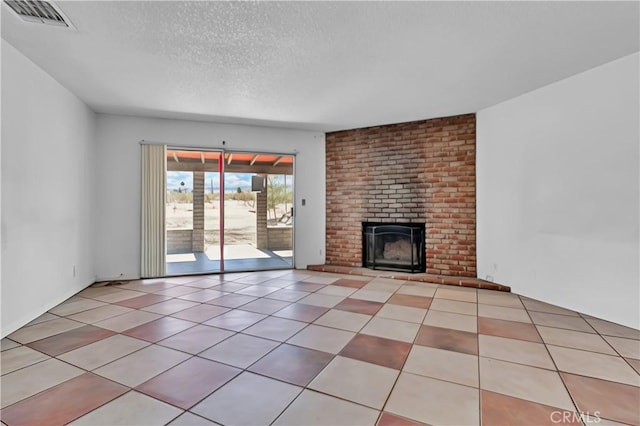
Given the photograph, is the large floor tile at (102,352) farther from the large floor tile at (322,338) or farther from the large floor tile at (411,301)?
the large floor tile at (411,301)

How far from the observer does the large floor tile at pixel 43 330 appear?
2631 millimetres

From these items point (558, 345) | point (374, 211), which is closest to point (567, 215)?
point (558, 345)

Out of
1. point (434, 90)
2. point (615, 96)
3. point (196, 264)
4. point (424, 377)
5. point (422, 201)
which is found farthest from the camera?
point (196, 264)

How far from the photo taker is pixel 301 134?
562 centimetres

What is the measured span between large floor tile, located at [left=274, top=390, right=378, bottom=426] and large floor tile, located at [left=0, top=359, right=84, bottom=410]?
60.6 inches

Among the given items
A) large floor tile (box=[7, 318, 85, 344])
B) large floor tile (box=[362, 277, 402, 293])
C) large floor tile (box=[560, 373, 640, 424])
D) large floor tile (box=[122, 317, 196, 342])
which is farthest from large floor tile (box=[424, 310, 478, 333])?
large floor tile (box=[7, 318, 85, 344])

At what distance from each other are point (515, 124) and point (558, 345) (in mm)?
2818

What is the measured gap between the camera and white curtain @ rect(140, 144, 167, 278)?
4.80m

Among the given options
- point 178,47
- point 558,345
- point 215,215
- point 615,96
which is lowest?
point 558,345

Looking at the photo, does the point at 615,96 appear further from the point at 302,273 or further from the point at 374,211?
the point at 302,273

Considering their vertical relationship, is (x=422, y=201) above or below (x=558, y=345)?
above

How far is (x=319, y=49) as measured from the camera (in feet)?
9.03

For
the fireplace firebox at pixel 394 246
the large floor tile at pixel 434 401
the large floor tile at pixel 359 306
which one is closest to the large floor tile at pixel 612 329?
the large floor tile at pixel 434 401

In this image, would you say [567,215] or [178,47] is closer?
[178,47]
